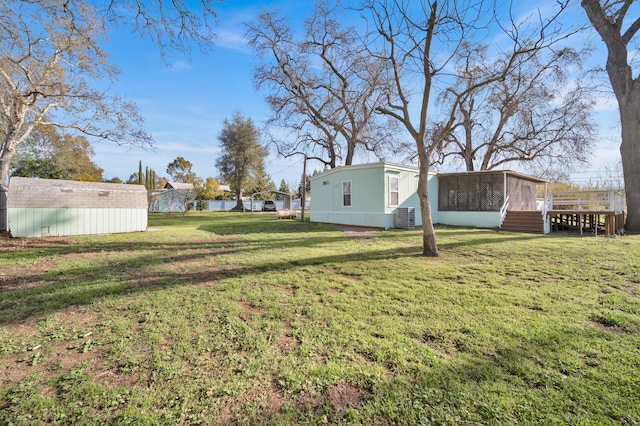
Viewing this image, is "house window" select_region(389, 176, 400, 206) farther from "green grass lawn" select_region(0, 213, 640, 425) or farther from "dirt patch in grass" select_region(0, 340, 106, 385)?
"dirt patch in grass" select_region(0, 340, 106, 385)

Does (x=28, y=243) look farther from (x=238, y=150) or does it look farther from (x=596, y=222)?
(x=238, y=150)

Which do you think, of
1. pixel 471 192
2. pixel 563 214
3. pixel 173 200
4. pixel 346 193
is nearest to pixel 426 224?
pixel 346 193

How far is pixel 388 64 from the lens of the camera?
298 inches

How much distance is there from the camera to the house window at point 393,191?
12.6 metres

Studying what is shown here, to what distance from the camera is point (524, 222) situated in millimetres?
12375

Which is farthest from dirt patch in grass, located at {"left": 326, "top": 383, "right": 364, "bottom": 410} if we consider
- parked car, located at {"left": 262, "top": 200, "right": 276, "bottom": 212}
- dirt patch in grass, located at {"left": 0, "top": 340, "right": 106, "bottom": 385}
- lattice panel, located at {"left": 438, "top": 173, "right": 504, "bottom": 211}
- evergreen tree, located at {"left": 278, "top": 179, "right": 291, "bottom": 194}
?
evergreen tree, located at {"left": 278, "top": 179, "right": 291, "bottom": 194}

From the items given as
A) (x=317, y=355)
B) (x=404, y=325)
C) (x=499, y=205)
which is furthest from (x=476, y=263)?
(x=499, y=205)

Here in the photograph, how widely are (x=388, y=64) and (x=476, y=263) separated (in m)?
5.49

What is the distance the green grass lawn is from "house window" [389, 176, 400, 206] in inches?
291

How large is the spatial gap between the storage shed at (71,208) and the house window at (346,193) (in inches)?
353

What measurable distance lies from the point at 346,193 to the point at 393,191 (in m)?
2.42

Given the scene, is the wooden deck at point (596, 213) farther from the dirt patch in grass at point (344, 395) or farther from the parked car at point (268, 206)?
the parked car at point (268, 206)

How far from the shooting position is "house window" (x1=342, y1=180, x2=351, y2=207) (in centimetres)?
1395

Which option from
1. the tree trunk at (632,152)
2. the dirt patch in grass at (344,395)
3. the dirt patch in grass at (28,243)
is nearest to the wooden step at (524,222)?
the tree trunk at (632,152)
